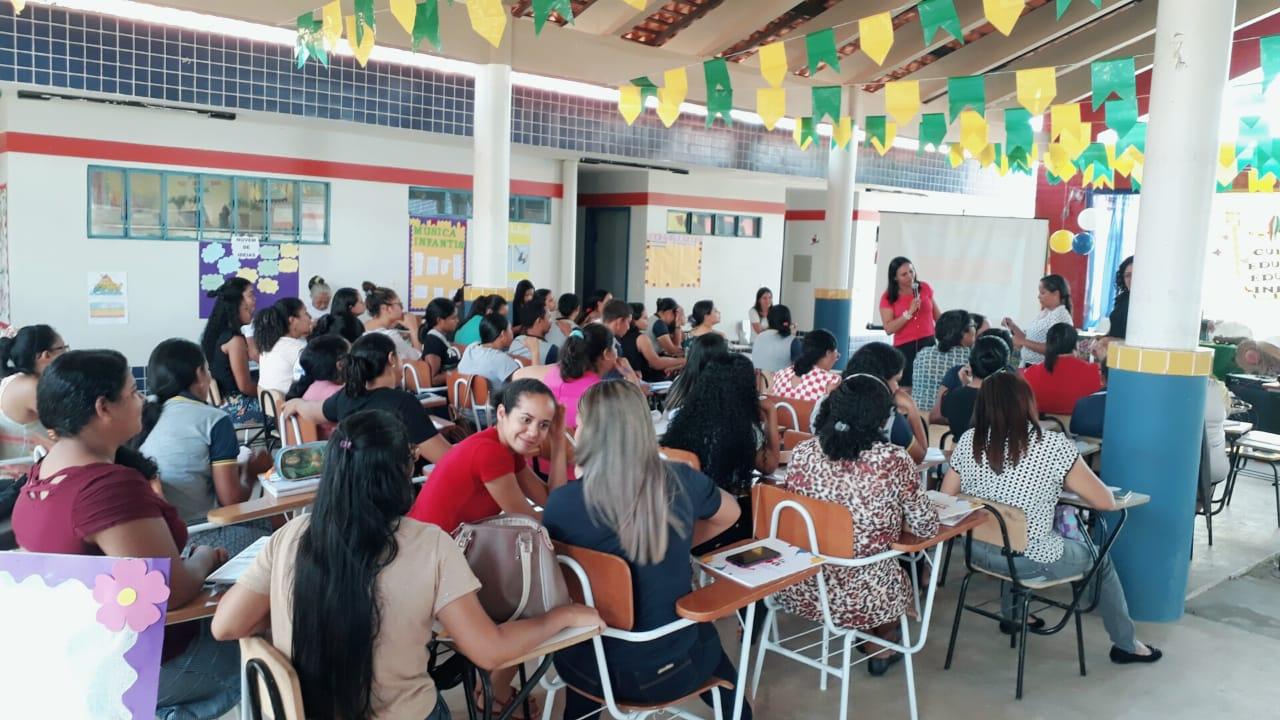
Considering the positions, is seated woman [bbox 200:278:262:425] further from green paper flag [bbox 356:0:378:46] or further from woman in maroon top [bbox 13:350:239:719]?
woman in maroon top [bbox 13:350:239:719]

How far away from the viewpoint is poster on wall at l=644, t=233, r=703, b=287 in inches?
481

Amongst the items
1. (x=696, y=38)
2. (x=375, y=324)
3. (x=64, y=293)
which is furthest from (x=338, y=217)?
(x=696, y=38)

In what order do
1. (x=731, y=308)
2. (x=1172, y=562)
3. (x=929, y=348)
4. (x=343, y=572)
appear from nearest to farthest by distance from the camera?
1. (x=343, y=572)
2. (x=1172, y=562)
3. (x=929, y=348)
4. (x=731, y=308)

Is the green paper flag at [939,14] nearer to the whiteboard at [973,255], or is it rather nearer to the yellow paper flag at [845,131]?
the yellow paper flag at [845,131]

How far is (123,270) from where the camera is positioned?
26.5 ft

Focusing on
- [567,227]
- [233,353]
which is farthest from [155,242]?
[567,227]

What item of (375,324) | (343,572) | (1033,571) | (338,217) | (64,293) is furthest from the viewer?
(338,217)

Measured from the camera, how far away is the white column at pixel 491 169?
26.5 feet

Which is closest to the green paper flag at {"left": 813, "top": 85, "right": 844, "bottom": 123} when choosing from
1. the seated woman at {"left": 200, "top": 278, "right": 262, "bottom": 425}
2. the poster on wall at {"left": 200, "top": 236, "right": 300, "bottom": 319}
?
the seated woman at {"left": 200, "top": 278, "right": 262, "bottom": 425}

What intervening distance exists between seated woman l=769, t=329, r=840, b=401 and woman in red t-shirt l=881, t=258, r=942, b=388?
7.78 feet

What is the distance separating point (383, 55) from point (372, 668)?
7219 millimetres

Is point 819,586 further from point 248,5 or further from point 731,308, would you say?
point 731,308

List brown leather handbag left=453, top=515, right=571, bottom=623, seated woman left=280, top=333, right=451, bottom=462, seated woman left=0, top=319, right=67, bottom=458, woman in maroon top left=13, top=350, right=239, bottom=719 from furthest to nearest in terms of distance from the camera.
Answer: seated woman left=0, top=319, right=67, bottom=458
seated woman left=280, top=333, right=451, bottom=462
brown leather handbag left=453, top=515, right=571, bottom=623
woman in maroon top left=13, top=350, right=239, bottom=719

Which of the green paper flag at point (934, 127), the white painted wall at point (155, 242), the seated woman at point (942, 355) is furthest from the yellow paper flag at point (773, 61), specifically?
the white painted wall at point (155, 242)
